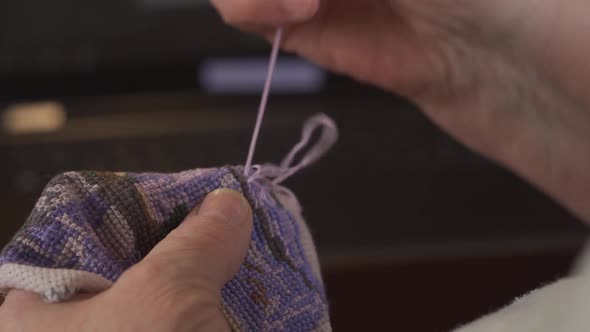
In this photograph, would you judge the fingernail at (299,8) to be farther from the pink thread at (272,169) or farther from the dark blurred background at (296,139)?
the dark blurred background at (296,139)

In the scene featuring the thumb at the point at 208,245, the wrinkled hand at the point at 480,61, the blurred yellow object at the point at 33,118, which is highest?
the wrinkled hand at the point at 480,61

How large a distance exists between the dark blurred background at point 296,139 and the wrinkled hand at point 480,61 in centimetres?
18

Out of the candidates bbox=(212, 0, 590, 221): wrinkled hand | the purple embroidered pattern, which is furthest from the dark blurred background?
the purple embroidered pattern

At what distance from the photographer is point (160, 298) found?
0.22m

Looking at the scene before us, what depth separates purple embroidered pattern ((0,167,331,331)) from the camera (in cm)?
24

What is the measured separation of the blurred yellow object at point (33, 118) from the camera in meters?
0.66

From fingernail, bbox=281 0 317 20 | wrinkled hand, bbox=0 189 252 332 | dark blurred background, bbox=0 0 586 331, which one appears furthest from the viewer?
dark blurred background, bbox=0 0 586 331

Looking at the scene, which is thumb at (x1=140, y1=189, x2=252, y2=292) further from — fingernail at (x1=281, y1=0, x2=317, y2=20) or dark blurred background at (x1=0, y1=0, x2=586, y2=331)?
dark blurred background at (x1=0, y1=0, x2=586, y2=331)

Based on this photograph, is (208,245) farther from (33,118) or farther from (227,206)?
(33,118)

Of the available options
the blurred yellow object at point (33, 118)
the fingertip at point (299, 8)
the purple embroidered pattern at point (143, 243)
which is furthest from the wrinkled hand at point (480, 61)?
the blurred yellow object at point (33, 118)

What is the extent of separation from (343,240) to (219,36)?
0.22 m

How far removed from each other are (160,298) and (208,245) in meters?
0.03

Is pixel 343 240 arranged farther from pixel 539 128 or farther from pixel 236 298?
pixel 236 298

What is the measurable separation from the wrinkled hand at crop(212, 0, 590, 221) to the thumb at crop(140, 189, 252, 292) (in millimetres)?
132
